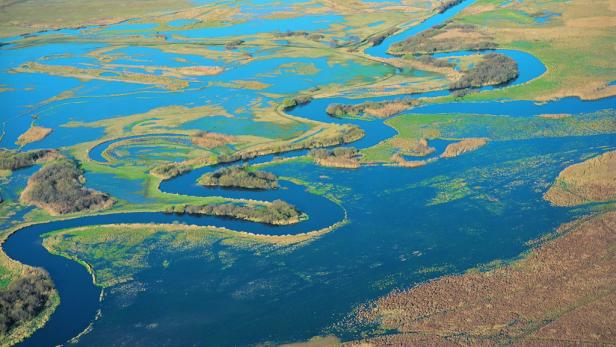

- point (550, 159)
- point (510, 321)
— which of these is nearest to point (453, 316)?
point (510, 321)

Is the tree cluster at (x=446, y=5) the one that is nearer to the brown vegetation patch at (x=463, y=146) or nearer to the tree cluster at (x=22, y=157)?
the brown vegetation patch at (x=463, y=146)

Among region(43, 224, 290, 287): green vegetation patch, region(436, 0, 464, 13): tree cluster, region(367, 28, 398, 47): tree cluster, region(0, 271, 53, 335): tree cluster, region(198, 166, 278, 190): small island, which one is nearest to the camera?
region(0, 271, 53, 335): tree cluster

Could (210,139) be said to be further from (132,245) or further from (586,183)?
(586,183)

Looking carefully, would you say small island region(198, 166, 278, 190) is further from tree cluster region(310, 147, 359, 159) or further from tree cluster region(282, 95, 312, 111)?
tree cluster region(282, 95, 312, 111)

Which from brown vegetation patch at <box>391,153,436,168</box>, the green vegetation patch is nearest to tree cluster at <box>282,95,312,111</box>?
brown vegetation patch at <box>391,153,436,168</box>

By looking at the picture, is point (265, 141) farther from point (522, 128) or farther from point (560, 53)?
point (560, 53)

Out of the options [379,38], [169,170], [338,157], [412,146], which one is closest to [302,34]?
[379,38]

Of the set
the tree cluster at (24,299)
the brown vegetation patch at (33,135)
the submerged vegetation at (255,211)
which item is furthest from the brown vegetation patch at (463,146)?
the brown vegetation patch at (33,135)

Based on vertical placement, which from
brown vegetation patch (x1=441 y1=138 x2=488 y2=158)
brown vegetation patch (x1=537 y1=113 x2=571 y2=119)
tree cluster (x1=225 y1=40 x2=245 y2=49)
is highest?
tree cluster (x1=225 y1=40 x2=245 y2=49)
